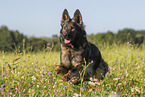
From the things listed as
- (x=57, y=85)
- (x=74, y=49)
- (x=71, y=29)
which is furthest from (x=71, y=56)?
(x=57, y=85)

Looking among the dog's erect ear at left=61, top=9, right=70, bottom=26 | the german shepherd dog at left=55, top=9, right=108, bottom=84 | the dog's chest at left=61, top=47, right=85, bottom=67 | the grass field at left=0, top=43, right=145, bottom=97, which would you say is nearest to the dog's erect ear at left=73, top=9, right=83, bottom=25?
the german shepherd dog at left=55, top=9, right=108, bottom=84

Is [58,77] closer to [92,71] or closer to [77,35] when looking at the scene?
[92,71]

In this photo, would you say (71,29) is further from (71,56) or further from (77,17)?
(71,56)

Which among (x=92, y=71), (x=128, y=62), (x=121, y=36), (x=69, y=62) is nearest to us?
(x=69, y=62)

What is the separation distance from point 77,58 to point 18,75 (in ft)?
5.75

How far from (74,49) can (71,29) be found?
1.91 feet

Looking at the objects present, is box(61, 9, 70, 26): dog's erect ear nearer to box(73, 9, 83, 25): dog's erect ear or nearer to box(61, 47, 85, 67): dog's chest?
box(73, 9, 83, 25): dog's erect ear

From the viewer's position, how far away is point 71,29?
4820 millimetres

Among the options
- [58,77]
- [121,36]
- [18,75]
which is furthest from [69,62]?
[121,36]

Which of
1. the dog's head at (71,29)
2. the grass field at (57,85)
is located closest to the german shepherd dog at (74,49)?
the dog's head at (71,29)

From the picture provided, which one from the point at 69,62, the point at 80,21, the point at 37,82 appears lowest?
the point at 37,82

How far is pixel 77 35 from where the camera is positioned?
4.81 metres

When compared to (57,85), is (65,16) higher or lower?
higher

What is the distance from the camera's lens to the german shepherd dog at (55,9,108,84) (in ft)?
15.7
